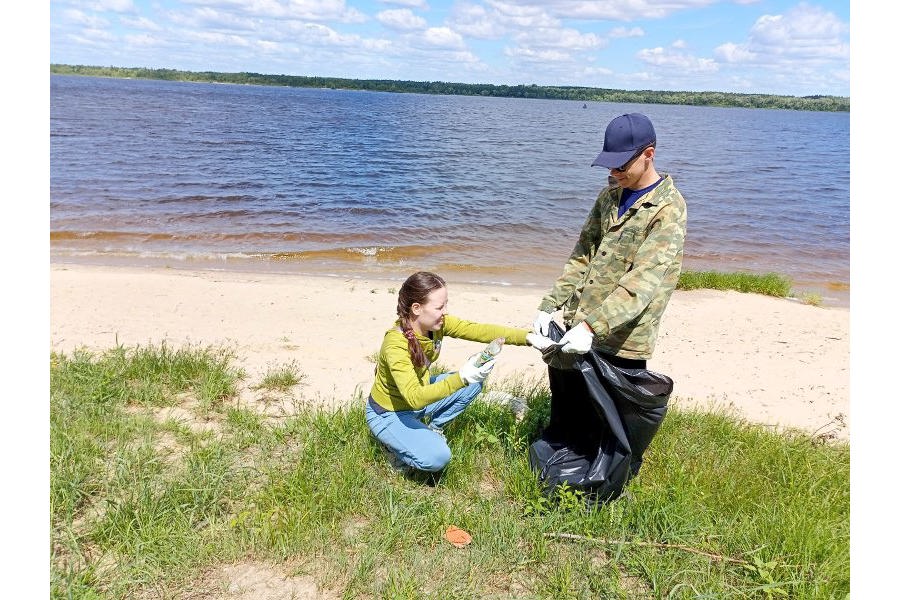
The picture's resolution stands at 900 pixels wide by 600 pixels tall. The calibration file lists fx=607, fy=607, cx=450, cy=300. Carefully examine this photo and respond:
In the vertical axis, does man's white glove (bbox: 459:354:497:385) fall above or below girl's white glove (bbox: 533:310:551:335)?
below

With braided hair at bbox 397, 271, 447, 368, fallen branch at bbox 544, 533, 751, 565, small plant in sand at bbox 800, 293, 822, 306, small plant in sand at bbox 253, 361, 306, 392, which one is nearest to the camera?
fallen branch at bbox 544, 533, 751, 565

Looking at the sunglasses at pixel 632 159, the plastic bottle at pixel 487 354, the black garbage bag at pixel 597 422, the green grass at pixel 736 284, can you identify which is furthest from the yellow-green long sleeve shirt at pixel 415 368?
the green grass at pixel 736 284

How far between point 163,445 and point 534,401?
8.25 ft

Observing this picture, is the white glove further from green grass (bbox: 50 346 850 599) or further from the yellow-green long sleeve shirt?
green grass (bbox: 50 346 850 599)

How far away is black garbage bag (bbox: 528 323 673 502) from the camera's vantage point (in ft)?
10.1

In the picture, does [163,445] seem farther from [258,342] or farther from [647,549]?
[647,549]

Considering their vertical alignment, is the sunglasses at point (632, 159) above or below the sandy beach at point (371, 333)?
above

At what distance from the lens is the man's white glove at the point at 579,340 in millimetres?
3002

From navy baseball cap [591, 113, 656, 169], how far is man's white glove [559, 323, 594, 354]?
813 millimetres

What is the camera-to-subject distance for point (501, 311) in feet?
26.3

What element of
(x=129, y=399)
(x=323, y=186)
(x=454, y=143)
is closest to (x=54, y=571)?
(x=129, y=399)

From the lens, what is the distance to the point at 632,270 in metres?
3.05

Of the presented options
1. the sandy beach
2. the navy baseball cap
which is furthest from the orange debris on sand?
the navy baseball cap

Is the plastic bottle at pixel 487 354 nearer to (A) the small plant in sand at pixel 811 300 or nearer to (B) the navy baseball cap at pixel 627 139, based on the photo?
(B) the navy baseball cap at pixel 627 139
